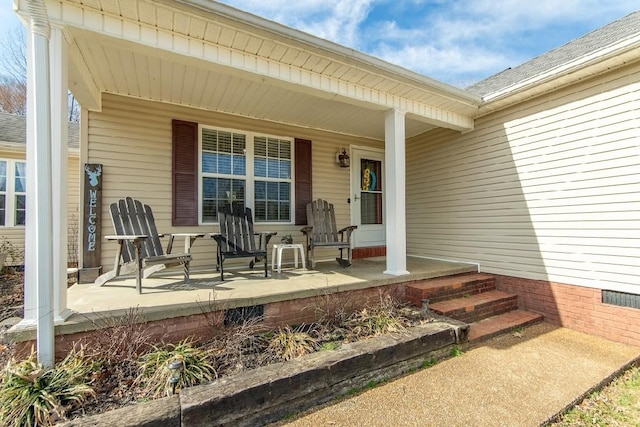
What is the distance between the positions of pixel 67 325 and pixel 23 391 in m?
0.45

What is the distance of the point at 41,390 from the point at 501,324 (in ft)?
13.1

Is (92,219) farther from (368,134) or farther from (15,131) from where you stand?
(15,131)

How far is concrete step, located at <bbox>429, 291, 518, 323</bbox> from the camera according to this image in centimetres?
337

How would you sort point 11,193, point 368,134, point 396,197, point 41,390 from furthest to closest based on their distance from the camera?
point 11,193
point 368,134
point 396,197
point 41,390

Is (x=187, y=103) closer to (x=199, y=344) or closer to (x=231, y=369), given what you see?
(x=199, y=344)

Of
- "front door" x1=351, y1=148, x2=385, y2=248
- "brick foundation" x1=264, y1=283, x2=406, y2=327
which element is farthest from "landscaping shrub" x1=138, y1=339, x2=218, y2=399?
"front door" x1=351, y1=148, x2=385, y2=248

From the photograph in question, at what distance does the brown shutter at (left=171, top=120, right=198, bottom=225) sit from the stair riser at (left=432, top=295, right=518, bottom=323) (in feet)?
11.0

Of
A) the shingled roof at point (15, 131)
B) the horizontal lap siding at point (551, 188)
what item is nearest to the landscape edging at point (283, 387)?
the horizontal lap siding at point (551, 188)

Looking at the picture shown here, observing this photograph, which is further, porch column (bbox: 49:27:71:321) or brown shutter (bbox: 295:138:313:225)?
brown shutter (bbox: 295:138:313:225)

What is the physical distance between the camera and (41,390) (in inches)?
71.4

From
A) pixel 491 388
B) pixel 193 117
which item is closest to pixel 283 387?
pixel 491 388

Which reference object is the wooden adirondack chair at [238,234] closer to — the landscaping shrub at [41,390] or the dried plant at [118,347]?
the dried plant at [118,347]

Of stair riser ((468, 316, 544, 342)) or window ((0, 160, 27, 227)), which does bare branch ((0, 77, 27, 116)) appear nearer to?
window ((0, 160, 27, 227))

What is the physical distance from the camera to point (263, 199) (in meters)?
4.80
